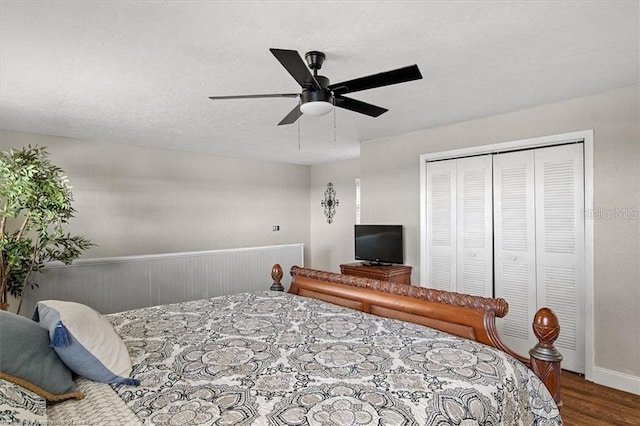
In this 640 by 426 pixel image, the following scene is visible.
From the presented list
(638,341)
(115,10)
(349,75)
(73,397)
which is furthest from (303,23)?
(638,341)

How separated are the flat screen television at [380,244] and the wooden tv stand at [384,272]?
0.12 metres

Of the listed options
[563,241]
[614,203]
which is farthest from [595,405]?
[614,203]

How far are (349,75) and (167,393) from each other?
2183mm

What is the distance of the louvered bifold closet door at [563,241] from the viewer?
3148 mm

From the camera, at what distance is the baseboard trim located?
2.84 metres

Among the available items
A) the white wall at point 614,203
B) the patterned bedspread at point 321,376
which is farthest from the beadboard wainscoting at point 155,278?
the white wall at point 614,203

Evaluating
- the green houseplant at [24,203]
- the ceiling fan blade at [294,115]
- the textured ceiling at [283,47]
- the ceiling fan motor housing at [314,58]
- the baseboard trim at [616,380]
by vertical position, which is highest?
the textured ceiling at [283,47]

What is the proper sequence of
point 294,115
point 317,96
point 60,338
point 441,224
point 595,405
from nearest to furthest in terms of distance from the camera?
point 60,338
point 317,96
point 294,115
point 595,405
point 441,224

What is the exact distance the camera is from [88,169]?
451 centimetres

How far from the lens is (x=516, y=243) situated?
353 cm

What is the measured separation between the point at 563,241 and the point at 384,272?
177 cm

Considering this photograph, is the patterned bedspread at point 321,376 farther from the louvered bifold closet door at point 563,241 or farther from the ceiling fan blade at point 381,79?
the louvered bifold closet door at point 563,241

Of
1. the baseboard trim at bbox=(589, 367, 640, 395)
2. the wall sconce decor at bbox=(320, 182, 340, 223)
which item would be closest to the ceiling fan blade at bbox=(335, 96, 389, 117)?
the baseboard trim at bbox=(589, 367, 640, 395)

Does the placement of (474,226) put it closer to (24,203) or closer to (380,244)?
(380,244)
